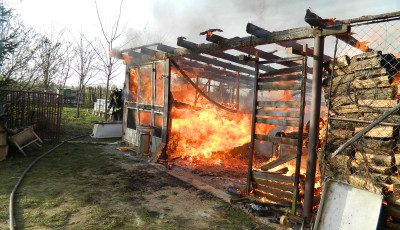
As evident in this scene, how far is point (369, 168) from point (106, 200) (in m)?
5.15

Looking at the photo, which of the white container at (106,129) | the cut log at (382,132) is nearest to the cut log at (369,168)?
the cut log at (382,132)

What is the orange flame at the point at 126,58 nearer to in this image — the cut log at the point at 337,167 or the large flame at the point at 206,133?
the large flame at the point at 206,133

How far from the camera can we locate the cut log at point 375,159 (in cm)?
349

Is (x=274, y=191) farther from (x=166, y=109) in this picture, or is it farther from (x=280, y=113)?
(x=166, y=109)

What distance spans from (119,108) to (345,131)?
13513mm

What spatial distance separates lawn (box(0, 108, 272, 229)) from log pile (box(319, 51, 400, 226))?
1963mm


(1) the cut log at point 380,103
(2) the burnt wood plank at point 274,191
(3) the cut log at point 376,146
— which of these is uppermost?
(1) the cut log at point 380,103

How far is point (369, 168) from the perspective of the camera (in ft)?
12.2

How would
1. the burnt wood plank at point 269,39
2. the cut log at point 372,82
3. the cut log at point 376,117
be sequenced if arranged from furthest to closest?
the burnt wood plank at point 269,39
the cut log at point 372,82
the cut log at point 376,117

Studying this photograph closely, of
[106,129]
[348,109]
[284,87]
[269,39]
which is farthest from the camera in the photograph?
[106,129]

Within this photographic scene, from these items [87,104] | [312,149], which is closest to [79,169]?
[312,149]

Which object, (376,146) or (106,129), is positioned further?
(106,129)

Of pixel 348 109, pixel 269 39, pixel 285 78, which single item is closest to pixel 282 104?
pixel 285 78

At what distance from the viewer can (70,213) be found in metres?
4.48
